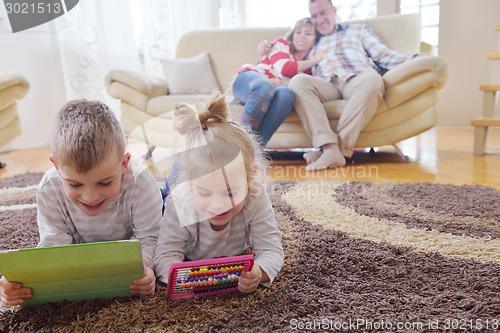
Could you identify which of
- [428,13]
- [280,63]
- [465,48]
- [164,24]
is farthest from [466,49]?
[164,24]

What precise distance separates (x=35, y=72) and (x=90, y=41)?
0.50m

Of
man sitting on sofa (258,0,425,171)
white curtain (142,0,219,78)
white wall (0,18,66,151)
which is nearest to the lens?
man sitting on sofa (258,0,425,171)

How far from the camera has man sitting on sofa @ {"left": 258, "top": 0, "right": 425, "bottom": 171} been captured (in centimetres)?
188

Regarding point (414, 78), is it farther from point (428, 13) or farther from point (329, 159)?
point (428, 13)

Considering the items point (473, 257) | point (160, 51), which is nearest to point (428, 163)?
point (473, 257)

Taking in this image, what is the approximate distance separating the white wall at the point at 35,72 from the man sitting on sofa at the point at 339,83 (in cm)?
181

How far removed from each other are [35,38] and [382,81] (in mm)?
2567

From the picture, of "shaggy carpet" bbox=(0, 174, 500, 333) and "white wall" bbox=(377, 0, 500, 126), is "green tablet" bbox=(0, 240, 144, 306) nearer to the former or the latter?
"shaggy carpet" bbox=(0, 174, 500, 333)

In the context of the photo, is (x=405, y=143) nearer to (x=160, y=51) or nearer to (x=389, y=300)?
(x=160, y=51)

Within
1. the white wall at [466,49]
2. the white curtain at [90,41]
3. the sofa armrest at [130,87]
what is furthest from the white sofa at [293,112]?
the white wall at [466,49]

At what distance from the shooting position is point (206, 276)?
665mm

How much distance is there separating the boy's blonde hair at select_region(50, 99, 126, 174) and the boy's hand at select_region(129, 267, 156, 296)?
0.72 feet

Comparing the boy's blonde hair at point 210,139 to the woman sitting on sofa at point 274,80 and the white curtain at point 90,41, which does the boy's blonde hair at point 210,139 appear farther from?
the white curtain at point 90,41

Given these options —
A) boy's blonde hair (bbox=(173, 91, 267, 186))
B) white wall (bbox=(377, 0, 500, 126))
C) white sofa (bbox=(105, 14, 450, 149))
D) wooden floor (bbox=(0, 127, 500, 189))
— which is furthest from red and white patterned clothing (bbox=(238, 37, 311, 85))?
white wall (bbox=(377, 0, 500, 126))
